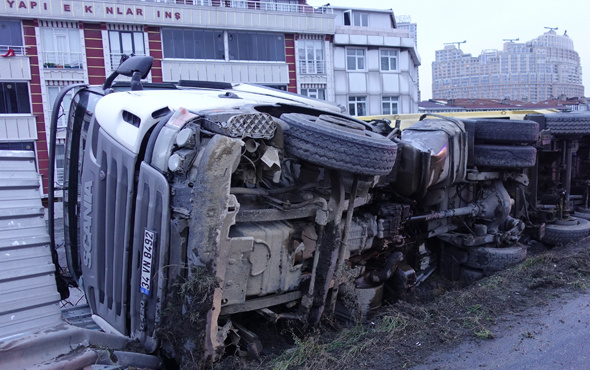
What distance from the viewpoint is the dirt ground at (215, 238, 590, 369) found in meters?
2.82

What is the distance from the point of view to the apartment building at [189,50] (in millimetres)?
19438

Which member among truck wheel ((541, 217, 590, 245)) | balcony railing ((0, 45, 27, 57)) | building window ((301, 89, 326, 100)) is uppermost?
balcony railing ((0, 45, 27, 57))

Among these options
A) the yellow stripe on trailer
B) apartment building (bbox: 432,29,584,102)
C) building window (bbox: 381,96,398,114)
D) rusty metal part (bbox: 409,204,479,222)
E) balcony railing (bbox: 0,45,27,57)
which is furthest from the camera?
apartment building (bbox: 432,29,584,102)

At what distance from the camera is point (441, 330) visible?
315 cm

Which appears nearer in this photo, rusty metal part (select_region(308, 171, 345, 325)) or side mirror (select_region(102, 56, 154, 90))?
rusty metal part (select_region(308, 171, 345, 325))

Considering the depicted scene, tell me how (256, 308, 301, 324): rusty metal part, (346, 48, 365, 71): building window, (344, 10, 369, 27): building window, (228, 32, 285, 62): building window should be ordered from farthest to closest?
(344, 10, 369, 27): building window, (346, 48, 365, 71): building window, (228, 32, 285, 62): building window, (256, 308, 301, 324): rusty metal part

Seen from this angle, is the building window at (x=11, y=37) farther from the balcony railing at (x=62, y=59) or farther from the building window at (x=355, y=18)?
the building window at (x=355, y=18)

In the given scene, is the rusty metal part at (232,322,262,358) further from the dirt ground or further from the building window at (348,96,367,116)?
the building window at (348,96,367,116)

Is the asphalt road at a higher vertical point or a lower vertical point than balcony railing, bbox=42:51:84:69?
lower

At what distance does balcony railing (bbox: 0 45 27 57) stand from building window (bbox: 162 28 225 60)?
5.51 m

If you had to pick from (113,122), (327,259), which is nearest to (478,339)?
(327,259)

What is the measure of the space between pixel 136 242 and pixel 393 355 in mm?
1663

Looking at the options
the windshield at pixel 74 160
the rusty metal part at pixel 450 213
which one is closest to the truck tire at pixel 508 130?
the rusty metal part at pixel 450 213

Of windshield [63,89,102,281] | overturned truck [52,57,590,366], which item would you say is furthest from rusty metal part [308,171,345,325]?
windshield [63,89,102,281]
